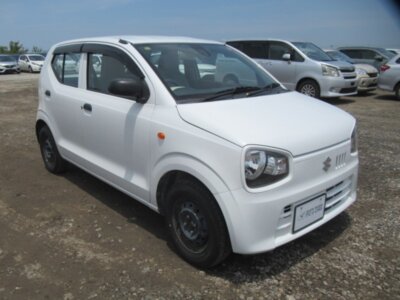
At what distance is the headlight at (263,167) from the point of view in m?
2.64

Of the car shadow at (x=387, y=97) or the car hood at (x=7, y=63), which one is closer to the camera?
the car shadow at (x=387, y=97)

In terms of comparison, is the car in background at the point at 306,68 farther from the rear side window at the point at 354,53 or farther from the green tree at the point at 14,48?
the green tree at the point at 14,48

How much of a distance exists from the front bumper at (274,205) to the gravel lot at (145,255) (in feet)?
1.24

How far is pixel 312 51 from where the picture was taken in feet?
39.2

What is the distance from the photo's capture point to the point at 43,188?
16.0 feet

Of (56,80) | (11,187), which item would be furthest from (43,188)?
(56,80)

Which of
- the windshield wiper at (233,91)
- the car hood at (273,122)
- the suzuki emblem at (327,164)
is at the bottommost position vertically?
the suzuki emblem at (327,164)

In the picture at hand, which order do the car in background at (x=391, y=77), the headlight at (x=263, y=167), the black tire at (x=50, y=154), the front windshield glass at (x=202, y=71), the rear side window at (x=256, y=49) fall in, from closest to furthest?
the headlight at (x=263, y=167) → the front windshield glass at (x=202, y=71) → the black tire at (x=50, y=154) → the car in background at (x=391, y=77) → the rear side window at (x=256, y=49)

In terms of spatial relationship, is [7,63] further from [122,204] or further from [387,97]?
[122,204]

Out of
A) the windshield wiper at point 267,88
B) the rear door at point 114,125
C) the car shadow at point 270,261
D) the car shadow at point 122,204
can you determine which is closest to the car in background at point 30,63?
the car shadow at point 122,204

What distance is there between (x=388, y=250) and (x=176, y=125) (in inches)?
81.4

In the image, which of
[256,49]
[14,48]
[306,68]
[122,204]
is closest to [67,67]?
[122,204]

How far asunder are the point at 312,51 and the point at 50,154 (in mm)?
9049

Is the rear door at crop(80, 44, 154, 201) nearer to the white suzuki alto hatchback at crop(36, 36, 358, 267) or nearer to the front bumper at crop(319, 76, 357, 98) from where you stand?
the white suzuki alto hatchback at crop(36, 36, 358, 267)
